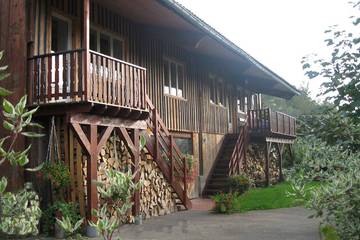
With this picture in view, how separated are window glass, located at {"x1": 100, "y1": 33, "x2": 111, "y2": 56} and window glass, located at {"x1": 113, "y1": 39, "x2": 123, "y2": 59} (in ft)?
1.08

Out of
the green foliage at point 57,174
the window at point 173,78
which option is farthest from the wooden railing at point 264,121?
the green foliage at point 57,174

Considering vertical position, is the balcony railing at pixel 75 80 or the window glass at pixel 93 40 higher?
the window glass at pixel 93 40

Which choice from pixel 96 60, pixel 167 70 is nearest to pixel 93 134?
pixel 96 60

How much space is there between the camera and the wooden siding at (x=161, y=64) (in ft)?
37.6

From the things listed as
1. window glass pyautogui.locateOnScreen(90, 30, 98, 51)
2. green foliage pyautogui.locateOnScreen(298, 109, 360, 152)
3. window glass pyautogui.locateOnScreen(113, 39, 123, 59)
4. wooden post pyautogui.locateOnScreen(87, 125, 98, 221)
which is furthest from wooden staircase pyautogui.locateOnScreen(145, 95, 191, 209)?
green foliage pyautogui.locateOnScreen(298, 109, 360, 152)

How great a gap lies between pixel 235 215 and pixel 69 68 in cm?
598

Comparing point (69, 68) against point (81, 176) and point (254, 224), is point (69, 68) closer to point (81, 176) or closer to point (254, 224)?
point (81, 176)

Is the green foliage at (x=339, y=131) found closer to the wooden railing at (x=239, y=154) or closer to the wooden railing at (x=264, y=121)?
the wooden railing at (x=239, y=154)

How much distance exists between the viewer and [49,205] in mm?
10156

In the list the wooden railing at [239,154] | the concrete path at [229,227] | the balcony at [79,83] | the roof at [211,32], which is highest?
the roof at [211,32]

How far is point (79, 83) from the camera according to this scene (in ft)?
31.9

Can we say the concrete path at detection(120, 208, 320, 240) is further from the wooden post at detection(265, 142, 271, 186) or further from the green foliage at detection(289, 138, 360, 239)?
the wooden post at detection(265, 142, 271, 186)

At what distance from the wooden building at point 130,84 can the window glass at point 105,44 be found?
29 millimetres

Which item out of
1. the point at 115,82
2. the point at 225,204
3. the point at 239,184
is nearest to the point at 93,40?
the point at 115,82
